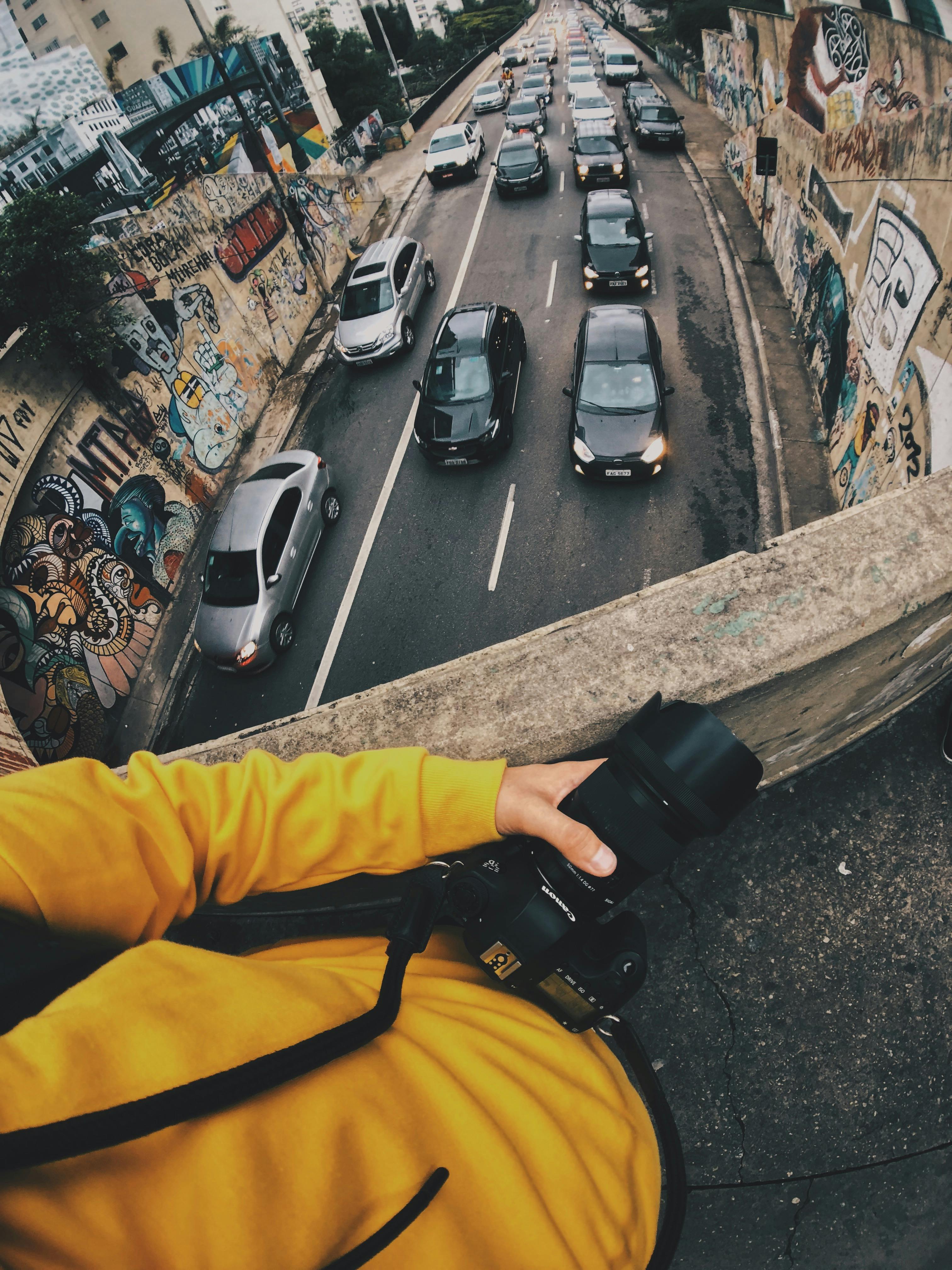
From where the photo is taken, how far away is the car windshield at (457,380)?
36.4ft

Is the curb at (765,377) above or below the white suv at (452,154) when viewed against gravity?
below

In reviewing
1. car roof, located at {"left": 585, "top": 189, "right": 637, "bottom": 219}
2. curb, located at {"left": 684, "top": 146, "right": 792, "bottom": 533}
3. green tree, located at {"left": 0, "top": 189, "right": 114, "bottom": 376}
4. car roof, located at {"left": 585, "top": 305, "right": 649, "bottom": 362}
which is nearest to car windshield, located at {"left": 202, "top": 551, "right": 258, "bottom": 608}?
green tree, located at {"left": 0, "top": 189, "right": 114, "bottom": 376}

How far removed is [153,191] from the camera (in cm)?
2398

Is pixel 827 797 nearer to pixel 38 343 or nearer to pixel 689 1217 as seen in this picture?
pixel 689 1217

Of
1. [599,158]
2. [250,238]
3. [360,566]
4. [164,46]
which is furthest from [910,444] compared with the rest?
[164,46]

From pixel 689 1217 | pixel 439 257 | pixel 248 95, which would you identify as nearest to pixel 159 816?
pixel 689 1217

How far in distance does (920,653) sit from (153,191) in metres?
31.0

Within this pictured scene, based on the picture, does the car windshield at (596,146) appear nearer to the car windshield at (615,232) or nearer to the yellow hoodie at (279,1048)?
the car windshield at (615,232)

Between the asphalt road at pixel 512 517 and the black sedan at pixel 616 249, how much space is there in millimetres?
641

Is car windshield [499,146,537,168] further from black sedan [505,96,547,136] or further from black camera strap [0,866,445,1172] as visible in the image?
black camera strap [0,866,445,1172]

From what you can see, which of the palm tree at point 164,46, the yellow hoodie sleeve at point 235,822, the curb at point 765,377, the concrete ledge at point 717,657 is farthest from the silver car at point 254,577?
the palm tree at point 164,46

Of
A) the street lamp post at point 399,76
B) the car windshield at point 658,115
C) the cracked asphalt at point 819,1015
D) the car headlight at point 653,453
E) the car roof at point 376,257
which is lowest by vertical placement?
the cracked asphalt at point 819,1015

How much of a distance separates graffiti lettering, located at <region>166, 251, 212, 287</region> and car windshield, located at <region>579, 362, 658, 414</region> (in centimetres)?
780

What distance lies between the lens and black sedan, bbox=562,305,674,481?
9812mm
